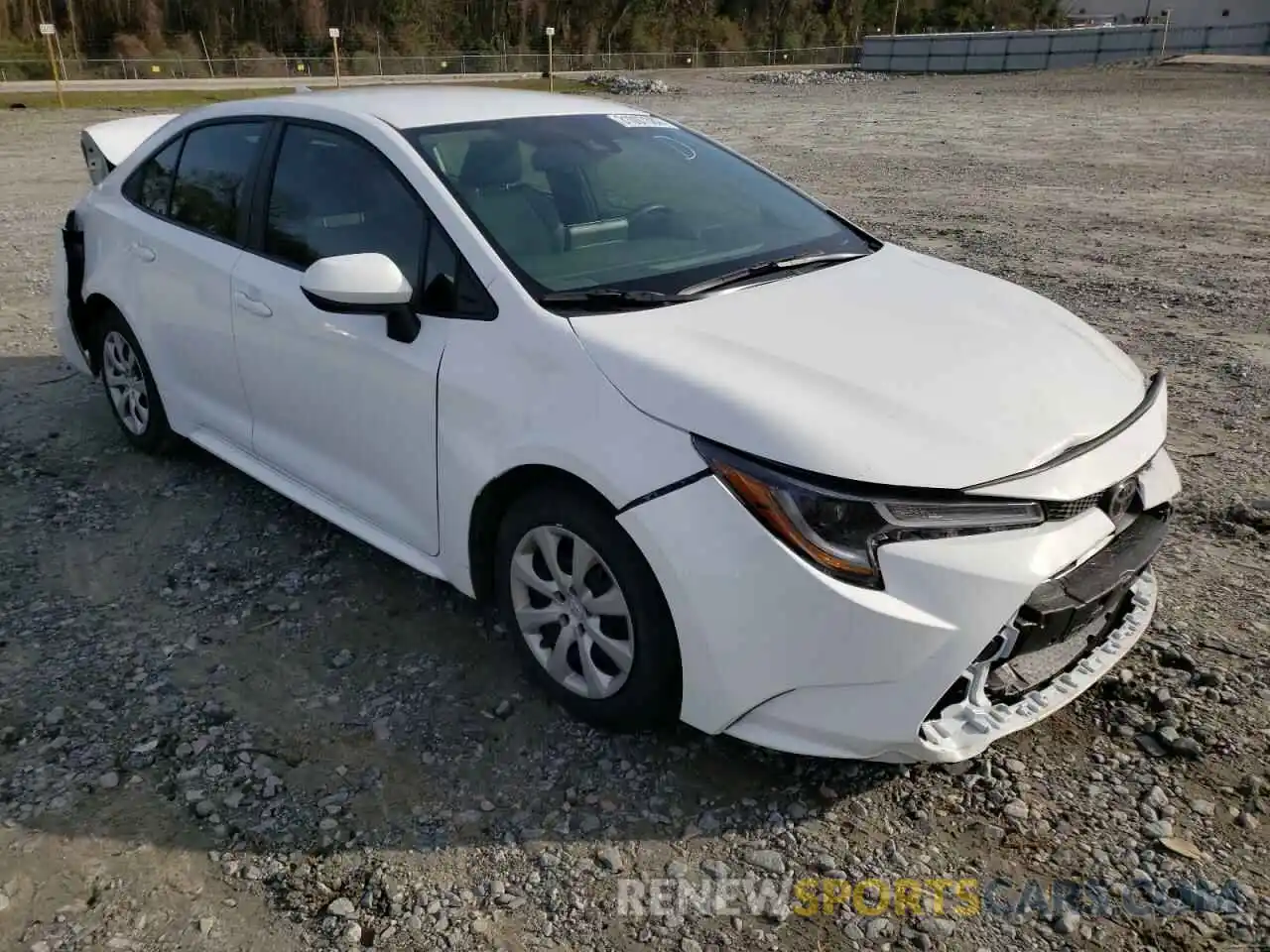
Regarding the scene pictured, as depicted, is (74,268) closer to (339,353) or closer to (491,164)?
(339,353)

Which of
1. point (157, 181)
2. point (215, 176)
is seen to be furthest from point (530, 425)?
point (157, 181)

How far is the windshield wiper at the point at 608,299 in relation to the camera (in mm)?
2949

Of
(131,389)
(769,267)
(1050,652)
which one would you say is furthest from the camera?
(131,389)

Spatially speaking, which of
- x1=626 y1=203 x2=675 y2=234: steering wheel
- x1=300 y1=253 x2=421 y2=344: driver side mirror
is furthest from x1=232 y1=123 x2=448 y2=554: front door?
x1=626 y1=203 x2=675 y2=234: steering wheel

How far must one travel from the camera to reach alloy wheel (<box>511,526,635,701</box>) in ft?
9.19

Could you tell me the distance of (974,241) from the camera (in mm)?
9469

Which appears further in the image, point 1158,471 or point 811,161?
point 811,161

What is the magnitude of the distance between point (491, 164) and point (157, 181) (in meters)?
2.01

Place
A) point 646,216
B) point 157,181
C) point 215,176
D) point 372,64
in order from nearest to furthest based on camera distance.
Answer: point 646,216, point 215,176, point 157,181, point 372,64

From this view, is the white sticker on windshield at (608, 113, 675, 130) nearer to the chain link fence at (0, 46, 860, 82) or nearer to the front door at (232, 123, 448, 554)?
the front door at (232, 123, 448, 554)

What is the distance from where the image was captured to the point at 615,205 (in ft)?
11.6

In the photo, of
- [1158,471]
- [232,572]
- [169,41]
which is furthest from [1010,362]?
[169,41]

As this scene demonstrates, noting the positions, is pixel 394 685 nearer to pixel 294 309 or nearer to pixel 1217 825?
pixel 294 309

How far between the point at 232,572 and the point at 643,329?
211cm
